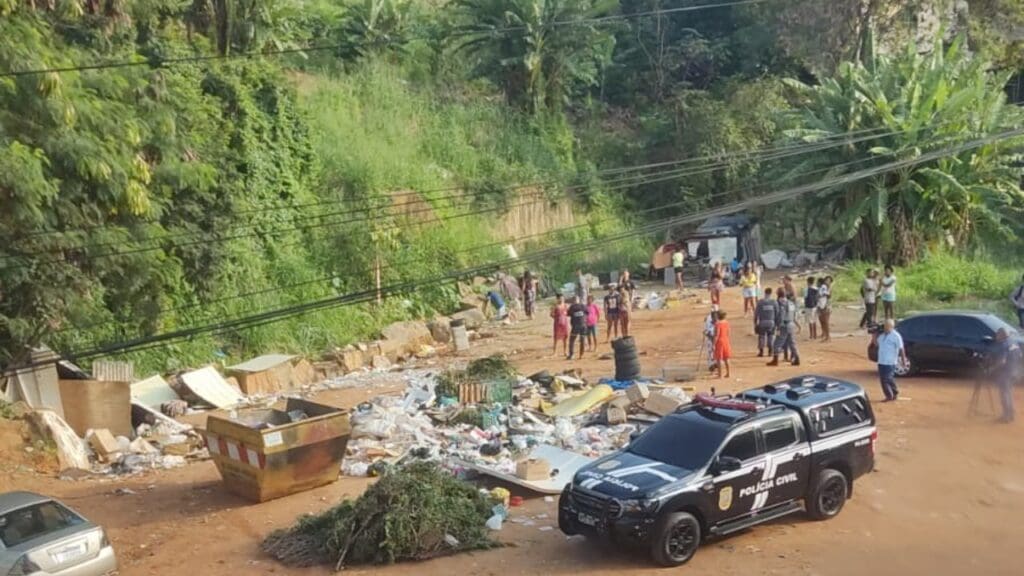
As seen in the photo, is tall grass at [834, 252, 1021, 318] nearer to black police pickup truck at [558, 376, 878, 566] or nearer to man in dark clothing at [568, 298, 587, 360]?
man in dark clothing at [568, 298, 587, 360]

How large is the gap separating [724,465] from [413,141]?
30912 mm

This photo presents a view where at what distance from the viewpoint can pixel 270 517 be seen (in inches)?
554

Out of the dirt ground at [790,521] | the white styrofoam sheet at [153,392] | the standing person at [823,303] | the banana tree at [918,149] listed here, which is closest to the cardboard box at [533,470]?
the dirt ground at [790,521]

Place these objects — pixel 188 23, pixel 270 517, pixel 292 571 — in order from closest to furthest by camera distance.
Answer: pixel 292 571
pixel 270 517
pixel 188 23

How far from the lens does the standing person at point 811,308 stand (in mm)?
24281

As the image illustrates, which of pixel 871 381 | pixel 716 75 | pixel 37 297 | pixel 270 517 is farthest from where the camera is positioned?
pixel 716 75

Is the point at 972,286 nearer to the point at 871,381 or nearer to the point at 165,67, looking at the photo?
the point at 871,381

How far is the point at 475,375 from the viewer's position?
64.3 ft

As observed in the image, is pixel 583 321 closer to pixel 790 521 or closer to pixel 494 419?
pixel 494 419

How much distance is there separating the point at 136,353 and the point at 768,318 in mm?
15138

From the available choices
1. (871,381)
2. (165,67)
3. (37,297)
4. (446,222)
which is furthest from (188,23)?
(871,381)

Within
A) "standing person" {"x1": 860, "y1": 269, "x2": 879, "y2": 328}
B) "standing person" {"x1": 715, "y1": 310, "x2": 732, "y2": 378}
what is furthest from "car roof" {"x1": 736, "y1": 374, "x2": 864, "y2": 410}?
"standing person" {"x1": 860, "y1": 269, "x2": 879, "y2": 328}

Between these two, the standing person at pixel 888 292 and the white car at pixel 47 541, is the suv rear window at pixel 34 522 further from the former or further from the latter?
the standing person at pixel 888 292

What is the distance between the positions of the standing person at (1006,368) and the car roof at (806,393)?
531 cm
